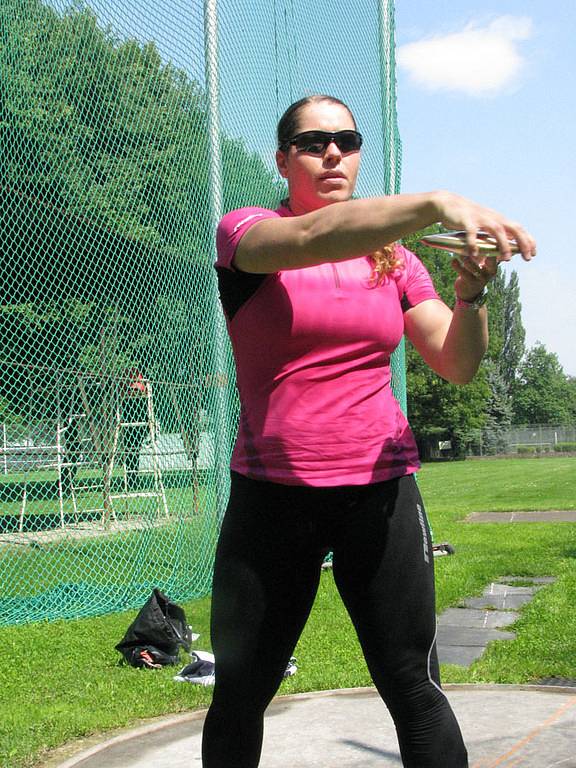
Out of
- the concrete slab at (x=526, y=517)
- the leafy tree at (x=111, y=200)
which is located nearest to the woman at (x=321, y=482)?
the leafy tree at (x=111, y=200)

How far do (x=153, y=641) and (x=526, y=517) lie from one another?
9.55 m

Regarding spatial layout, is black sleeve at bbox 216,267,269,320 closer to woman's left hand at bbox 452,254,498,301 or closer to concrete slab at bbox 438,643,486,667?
woman's left hand at bbox 452,254,498,301

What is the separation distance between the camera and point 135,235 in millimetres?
7227

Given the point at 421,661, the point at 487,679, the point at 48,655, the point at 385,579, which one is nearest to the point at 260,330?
the point at 385,579

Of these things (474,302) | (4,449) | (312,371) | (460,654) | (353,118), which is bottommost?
(460,654)

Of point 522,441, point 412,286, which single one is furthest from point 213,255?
point 522,441

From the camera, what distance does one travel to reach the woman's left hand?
1.99 metres

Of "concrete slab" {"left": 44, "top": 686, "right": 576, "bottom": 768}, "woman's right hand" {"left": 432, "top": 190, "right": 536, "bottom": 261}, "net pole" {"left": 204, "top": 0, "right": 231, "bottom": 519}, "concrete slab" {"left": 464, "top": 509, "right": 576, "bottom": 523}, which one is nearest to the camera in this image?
"woman's right hand" {"left": 432, "top": 190, "right": 536, "bottom": 261}

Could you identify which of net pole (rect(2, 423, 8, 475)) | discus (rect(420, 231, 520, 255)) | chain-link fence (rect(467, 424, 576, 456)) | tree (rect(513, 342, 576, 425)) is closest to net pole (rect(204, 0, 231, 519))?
net pole (rect(2, 423, 8, 475))

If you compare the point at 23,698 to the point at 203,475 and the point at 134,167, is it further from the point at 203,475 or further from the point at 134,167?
the point at 134,167

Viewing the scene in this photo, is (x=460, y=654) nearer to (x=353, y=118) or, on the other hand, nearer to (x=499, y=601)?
(x=499, y=601)

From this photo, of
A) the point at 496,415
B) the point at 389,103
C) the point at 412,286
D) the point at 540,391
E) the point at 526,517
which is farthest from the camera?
the point at 540,391

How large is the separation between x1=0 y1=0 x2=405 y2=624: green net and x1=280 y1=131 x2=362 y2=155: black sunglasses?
15.7ft

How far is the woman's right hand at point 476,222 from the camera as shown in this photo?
5.50 feet
